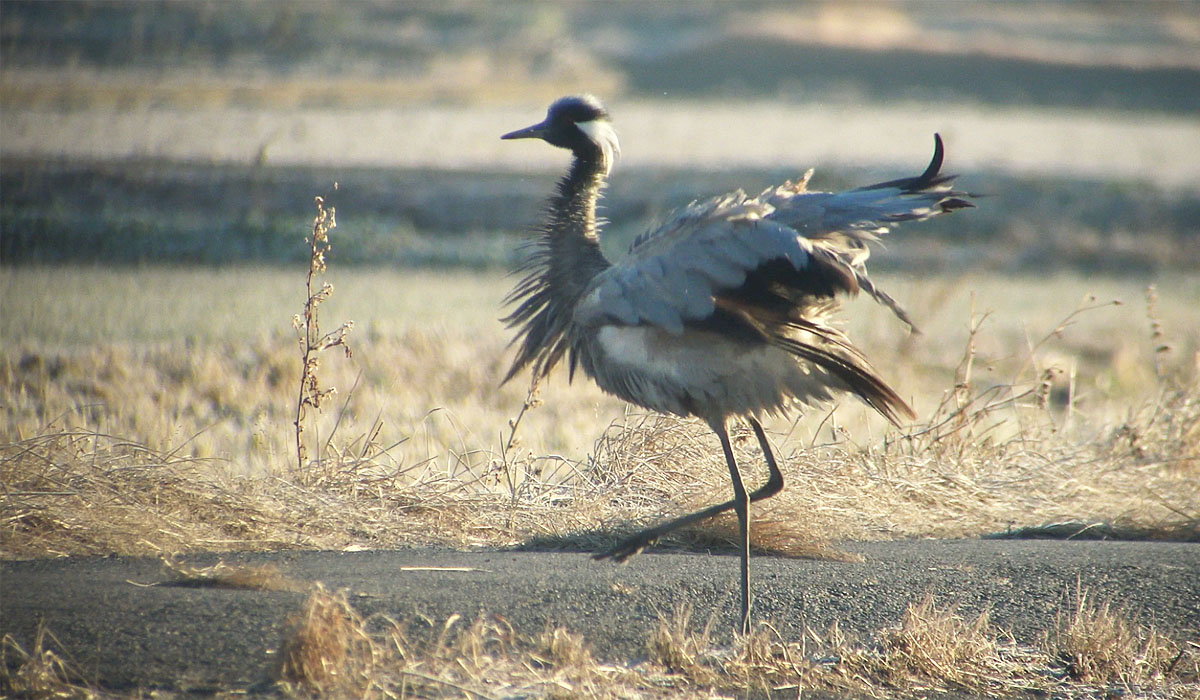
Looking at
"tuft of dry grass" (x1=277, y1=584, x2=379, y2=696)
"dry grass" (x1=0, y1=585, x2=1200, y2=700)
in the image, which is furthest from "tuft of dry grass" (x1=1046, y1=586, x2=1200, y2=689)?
"tuft of dry grass" (x1=277, y1=584, x2=379, y2=696)

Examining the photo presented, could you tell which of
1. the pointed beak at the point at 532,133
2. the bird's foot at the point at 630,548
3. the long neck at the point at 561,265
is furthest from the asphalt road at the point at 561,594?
the pointed beak at the point at 532,133

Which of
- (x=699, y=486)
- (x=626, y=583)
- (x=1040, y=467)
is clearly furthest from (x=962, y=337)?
(x=626, y=583)

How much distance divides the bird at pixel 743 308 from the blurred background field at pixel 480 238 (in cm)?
108

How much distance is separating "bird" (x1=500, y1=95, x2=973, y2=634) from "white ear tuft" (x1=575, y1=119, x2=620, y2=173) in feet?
2.27

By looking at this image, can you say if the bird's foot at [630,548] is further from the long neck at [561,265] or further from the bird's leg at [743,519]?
the long neck at [561,265]

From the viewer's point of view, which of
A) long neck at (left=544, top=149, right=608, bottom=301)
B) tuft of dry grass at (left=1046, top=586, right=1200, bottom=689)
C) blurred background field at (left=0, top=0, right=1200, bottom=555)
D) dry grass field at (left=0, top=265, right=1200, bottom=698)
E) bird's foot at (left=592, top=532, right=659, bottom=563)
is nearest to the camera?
dry grass field at (left=0, top=265, right=1200, bottom=698)

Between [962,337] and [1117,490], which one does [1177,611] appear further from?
[962,337]

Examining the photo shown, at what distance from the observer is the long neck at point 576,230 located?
20.9 ft

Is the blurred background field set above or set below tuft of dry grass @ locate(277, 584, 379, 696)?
above

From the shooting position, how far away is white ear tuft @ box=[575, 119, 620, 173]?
663 centimetres

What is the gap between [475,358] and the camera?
12.9m

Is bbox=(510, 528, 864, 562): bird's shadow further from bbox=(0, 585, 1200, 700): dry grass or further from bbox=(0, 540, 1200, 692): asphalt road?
bbox=(0, 585, 1200, 700): dry grass

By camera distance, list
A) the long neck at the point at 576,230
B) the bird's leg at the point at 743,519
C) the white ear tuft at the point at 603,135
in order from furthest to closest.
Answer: the white ear tuft at the point at 603,135, the long neck at the point at 576,230, the bird's leg at the point at 743,519

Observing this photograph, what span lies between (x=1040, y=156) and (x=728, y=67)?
2037cm
